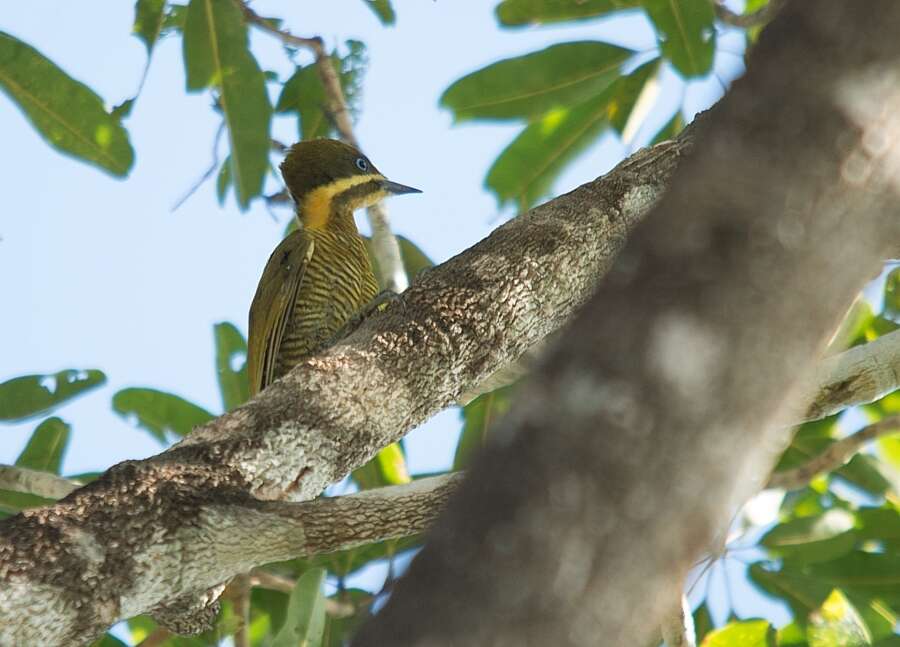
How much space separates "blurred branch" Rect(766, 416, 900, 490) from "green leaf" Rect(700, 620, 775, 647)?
1.26 feet

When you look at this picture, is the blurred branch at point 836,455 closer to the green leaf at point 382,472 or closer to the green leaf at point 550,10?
the green leaf at point 382,472

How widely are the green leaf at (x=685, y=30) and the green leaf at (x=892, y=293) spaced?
0.93 m

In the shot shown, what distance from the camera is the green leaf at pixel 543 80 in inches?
169

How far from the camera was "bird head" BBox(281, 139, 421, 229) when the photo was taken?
197 inches

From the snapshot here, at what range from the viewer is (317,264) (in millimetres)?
4938

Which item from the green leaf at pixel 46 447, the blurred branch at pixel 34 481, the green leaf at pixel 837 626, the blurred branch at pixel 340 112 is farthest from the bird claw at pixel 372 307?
the green leaf at pixel 837 626

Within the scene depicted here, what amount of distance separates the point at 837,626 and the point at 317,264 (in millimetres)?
2389

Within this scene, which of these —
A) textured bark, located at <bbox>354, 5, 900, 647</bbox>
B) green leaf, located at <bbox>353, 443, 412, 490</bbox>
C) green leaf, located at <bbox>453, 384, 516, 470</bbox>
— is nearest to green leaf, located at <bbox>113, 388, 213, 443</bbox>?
green leaf, located at <bbox>353, 443, 412, 490</bbox>

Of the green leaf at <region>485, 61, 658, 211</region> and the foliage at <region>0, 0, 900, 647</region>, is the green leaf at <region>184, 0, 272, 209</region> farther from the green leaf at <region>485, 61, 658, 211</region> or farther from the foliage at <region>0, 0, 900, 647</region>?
the green leaf at <region>485, 61, 658, 211</region>

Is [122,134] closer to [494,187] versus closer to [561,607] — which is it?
[494,187]

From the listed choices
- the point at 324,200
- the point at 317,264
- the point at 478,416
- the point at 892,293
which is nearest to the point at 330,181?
the point at 324,200

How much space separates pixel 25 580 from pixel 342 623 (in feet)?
6.98

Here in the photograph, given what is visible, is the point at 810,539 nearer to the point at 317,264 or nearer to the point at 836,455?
the point at 836,455

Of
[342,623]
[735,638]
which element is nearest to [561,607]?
[735,638]
